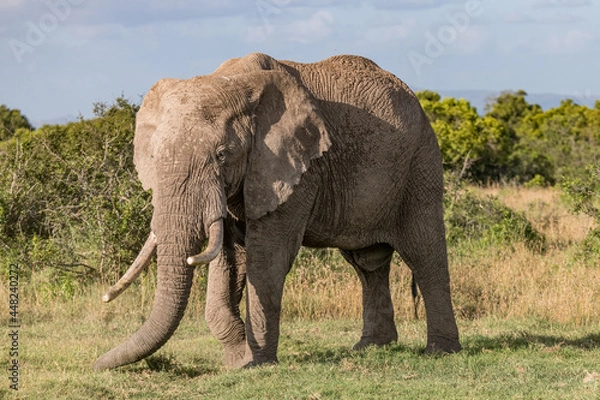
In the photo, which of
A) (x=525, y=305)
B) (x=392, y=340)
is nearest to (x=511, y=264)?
(x=525, y=305)

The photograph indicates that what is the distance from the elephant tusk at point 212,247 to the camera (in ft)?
21.1

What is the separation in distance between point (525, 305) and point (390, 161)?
3.15 meters

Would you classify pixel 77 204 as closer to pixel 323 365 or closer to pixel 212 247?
pixel 323 365

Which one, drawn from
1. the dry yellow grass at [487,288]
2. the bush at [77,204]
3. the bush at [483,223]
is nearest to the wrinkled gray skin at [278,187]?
the dry yellow grass at [487,288]

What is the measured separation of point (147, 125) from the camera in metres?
7.37

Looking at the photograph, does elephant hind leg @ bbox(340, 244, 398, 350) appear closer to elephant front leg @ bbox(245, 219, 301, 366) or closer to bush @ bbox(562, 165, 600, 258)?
elephant front leg @ bbox(245, 219, 301, 366)

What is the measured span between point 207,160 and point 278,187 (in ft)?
2.19

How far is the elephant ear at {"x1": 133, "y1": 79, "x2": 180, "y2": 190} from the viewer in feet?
23.7

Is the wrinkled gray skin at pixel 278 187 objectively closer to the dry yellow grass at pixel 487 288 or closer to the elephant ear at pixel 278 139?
the elephant ear at pixel 278 139

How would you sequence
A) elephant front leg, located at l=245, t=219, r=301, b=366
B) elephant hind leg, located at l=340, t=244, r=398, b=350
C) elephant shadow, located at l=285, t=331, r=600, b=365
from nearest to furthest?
elephant front leg, located at l=245, t=219, r=301, b=366 < elephant shadow, located at l=285, t=331, r=600, b=365 < elephant hind leg, located at l=340, t=244, r=398, b=350

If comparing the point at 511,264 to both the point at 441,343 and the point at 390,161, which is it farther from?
the point at 390,161

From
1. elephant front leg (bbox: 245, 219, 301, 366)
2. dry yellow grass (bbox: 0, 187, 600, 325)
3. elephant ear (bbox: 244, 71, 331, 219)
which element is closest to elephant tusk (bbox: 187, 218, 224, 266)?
elephant ear (bbox: 244, 71, 331, 219)

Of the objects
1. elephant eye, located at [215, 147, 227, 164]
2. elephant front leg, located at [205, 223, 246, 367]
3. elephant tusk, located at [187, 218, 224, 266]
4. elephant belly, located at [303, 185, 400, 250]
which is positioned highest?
elephant eye, located at [215, 147, 227, 164]

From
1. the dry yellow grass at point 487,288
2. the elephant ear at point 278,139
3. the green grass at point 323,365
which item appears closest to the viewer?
the green grass at point 323,365
